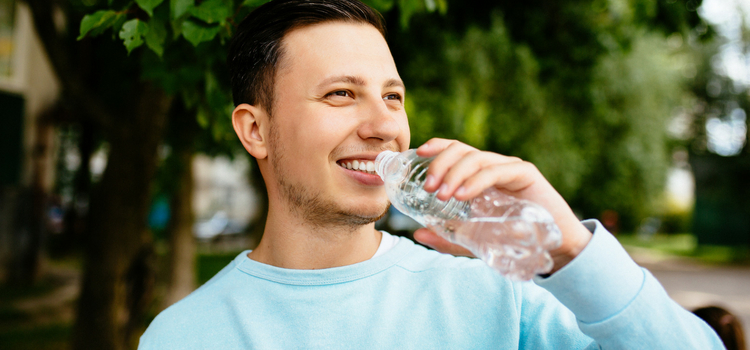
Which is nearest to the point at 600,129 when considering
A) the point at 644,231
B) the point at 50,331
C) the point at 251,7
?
the point at 50,331

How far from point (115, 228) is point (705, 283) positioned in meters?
14.3

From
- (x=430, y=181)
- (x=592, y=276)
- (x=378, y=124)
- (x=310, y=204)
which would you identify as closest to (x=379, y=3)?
(x=378, y=124)

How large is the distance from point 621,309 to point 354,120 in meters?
Result: 0.83

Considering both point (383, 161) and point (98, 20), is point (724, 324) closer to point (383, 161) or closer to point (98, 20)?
point (383, 161)

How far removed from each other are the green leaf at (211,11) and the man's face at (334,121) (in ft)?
1.21

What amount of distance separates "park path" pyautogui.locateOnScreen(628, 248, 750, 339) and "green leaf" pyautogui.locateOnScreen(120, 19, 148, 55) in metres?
8.56

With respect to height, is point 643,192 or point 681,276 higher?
point 643,192

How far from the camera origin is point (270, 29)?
174 cm

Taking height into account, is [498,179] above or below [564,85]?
above

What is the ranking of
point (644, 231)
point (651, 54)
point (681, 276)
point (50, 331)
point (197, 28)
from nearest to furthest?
point (197, 28), point (50, 331), point (681, 276), point (651, 54), point (644, 231)

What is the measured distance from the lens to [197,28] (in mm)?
1949

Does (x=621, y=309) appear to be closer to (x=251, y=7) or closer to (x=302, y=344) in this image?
(x=302, y=344)

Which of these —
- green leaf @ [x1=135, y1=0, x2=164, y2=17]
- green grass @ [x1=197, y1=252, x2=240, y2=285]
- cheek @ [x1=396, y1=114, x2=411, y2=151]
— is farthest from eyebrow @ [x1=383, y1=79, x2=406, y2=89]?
green grass @ [x1=197, y1=252, x2=240, y2=285]

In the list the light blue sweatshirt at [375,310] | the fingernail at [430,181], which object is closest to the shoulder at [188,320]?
the light blue sweatshirt at [375,310]
